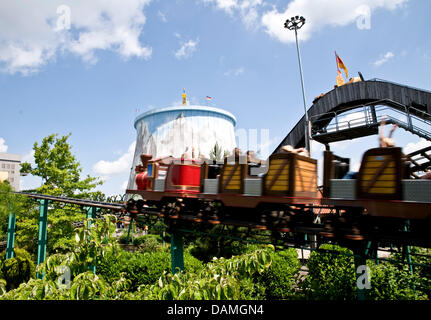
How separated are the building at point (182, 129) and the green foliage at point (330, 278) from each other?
34.6 meters

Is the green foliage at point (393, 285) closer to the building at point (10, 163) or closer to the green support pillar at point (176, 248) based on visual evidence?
the green support pillar at point (176, 248)

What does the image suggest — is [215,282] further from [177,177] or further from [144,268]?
[144,268]

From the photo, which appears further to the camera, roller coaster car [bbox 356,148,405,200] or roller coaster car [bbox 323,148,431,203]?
roller coaster car [bbox 356,148,405,200]

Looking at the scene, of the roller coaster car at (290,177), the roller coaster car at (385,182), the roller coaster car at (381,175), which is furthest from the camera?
the roller coaster car at (290,177)

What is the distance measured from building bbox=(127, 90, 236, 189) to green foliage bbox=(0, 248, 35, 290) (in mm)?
30573

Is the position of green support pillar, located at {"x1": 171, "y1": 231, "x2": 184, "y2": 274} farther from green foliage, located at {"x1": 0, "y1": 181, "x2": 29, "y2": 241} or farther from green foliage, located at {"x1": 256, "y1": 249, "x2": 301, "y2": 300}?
green foliage, located at {"x1": 0, "y1": 181, "x2": 29, "y2": 241}

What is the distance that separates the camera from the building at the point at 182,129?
43.8 meters

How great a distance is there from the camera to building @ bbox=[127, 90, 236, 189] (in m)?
43.8

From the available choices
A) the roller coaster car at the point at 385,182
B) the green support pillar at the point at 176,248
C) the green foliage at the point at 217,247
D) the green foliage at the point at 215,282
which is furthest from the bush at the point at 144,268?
the roller coaster car at the point at 385,182

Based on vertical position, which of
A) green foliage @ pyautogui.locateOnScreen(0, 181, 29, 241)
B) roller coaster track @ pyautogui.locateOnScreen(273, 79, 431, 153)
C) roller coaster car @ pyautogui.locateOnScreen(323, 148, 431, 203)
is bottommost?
green foliage @ pyautogui.locateOnScreen(0, 181, 29, 241)

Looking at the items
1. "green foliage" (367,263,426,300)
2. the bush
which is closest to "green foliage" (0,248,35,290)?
the bush

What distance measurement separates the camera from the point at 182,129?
43.8 metres

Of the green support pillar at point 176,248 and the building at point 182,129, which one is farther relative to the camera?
the building at point 182,129
